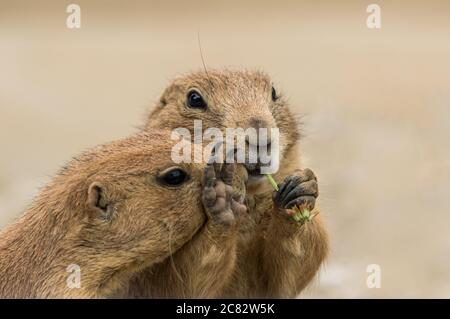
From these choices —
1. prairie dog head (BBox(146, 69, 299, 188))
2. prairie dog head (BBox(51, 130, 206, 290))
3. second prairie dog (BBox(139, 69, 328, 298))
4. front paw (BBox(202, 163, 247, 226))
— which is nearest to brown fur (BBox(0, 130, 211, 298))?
prairie dog head (BBox(51, 130, 206, 290))

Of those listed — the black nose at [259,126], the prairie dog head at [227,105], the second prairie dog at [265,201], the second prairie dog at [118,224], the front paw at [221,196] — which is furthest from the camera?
the prairie dog head at [227,105]

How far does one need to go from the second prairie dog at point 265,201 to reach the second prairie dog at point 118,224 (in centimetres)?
38

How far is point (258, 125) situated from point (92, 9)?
16.8 feet

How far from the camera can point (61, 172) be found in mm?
5262

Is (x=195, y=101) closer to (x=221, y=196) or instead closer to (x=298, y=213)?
(x=298, y=213)

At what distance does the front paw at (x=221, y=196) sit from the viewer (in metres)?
4.44

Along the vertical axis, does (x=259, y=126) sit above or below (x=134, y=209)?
above

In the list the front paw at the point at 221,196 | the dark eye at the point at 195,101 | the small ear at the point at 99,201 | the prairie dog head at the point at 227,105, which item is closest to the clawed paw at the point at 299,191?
the prairie dog head at the point at 227,105

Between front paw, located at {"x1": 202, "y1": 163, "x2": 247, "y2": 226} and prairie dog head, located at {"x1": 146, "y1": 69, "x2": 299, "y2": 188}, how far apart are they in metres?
0.48

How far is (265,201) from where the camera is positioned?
532cm

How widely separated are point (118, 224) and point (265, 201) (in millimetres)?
1006

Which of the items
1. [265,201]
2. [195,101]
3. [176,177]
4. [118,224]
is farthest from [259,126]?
[118,224]

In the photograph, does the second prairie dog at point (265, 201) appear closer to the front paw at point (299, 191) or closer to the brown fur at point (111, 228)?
the front paw at point (299, 191)
